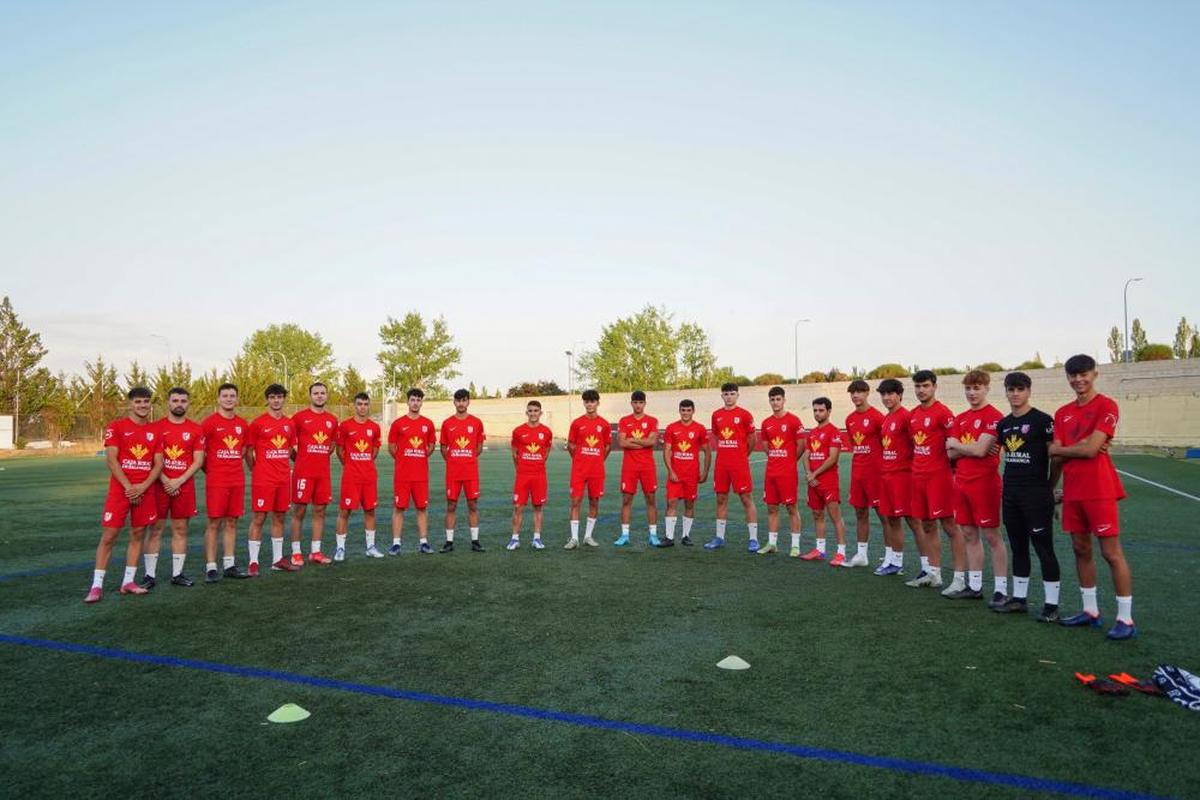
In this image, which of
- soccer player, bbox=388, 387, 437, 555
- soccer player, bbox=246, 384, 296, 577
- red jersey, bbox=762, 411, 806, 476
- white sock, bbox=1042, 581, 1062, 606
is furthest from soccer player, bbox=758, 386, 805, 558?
soccer player, bbox=246, 384, 296, 577

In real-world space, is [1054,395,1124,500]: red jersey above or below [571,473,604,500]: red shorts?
above

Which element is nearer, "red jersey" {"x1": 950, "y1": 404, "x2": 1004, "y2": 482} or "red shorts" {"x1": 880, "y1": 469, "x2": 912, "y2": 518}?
"red jersey" {"x1": 950, "y1": 404, "x2": 1004, "y2": 482}

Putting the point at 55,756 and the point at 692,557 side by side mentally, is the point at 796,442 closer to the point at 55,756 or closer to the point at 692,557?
the point at 692,557

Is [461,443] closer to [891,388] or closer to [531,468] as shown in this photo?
[531,468]

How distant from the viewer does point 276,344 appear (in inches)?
4250

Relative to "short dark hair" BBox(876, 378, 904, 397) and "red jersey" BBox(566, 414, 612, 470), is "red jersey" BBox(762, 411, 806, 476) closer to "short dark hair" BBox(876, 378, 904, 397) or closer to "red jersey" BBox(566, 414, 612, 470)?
"short dark hair" BBox(876, 378, 904, 397)

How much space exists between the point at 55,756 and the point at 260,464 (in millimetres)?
5250

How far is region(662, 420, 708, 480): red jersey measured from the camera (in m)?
10.8

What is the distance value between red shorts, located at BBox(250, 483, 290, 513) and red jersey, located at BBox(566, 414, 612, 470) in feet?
12.8

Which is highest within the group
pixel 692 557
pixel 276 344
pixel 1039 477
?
pixel 276 344

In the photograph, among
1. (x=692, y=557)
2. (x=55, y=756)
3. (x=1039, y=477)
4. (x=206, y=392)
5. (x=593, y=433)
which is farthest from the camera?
(x=206, y=392)

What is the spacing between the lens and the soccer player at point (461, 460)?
1008cm

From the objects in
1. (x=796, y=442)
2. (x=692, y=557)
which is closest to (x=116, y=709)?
(x=692, y=557)

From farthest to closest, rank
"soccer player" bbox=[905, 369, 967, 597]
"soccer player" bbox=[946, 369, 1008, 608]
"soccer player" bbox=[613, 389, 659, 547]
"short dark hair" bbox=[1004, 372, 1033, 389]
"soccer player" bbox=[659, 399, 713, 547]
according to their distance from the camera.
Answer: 1. "soccer player" bbox=[659, 399, 713, 547]
2. "soccer player" bbox=[613, 389, 659, 547]
3. "soccer player" bbox=[905, 369, 967, 597]
4. "soccer player" bbox=[946, 369, 1008, 608]
5. "short dark hair" bbox=[1004, 372, 1033, 389]
